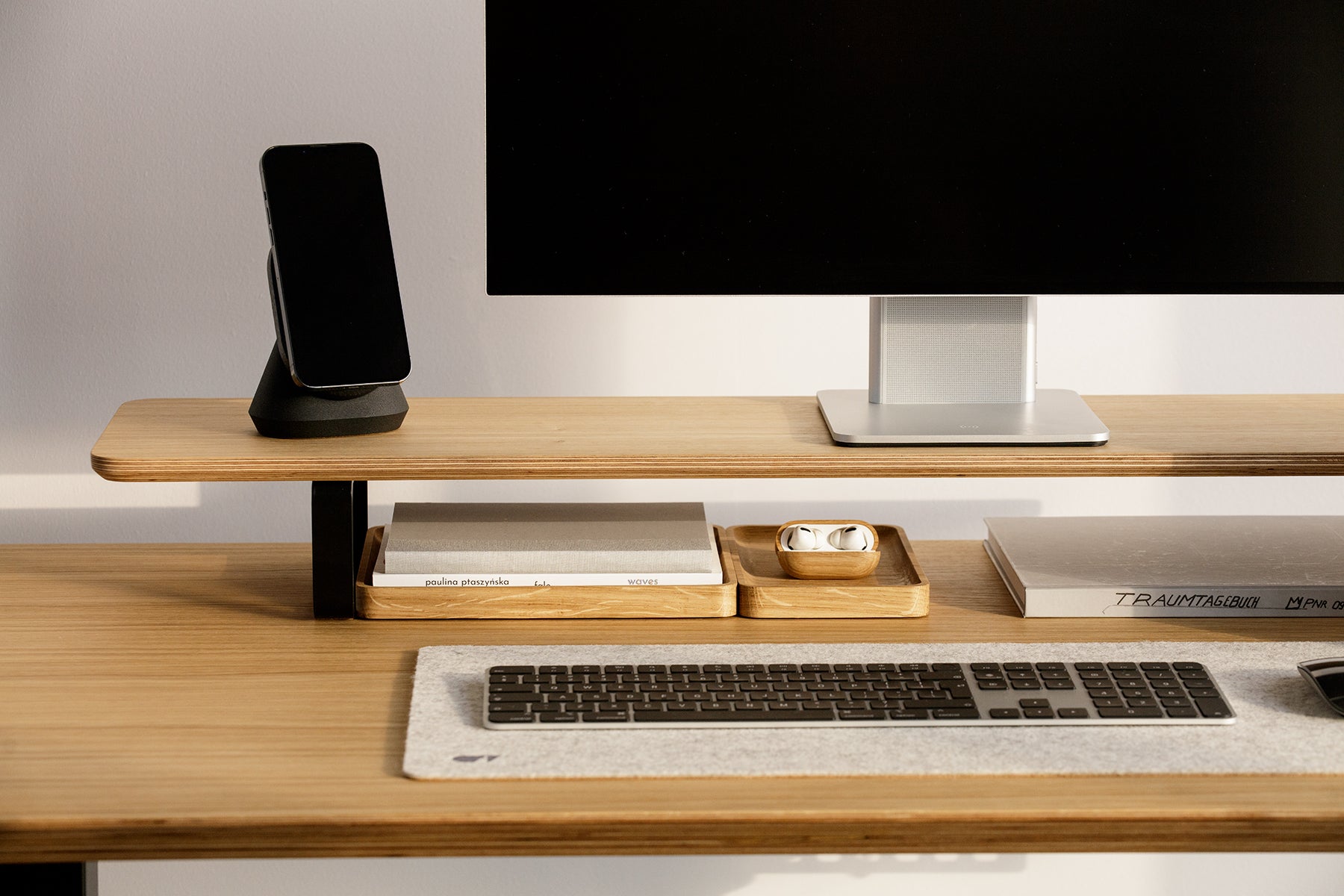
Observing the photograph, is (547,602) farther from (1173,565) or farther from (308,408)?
(1173,565)

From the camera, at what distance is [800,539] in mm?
1284

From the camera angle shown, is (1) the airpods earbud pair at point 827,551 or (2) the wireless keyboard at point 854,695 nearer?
(2) the wireless keyboard at point 854,695

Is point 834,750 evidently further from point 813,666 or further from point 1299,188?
point 1299,188

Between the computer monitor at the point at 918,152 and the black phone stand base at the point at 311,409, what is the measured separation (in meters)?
0.17

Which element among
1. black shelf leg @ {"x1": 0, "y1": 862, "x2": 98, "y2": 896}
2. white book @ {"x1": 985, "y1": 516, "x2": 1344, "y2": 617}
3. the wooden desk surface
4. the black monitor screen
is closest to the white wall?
white book @ {"x1": 985, "y1": 516, "x2": 1344, "y2": 617}

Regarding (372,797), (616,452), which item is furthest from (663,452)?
(372,797)

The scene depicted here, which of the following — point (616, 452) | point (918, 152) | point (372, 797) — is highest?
point (918, 152)

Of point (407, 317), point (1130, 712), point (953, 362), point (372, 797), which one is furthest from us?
point (407, 317)

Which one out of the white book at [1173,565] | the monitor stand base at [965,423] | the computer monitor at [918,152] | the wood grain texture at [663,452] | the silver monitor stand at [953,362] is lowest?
the white book at [1173,565]

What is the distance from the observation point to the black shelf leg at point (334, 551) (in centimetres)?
123

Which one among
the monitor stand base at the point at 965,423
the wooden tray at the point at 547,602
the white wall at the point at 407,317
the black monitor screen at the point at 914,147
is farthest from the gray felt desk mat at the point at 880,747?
the white wall at the point at 407,317

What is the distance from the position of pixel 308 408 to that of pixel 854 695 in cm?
55

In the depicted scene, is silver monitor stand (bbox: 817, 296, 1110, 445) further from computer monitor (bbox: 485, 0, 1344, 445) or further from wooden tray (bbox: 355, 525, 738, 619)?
wooden tray (bbox: 355, 525, 738, 619)

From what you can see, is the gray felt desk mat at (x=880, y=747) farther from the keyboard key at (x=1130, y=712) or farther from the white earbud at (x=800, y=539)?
the white earbud at (x=800, y=539)
